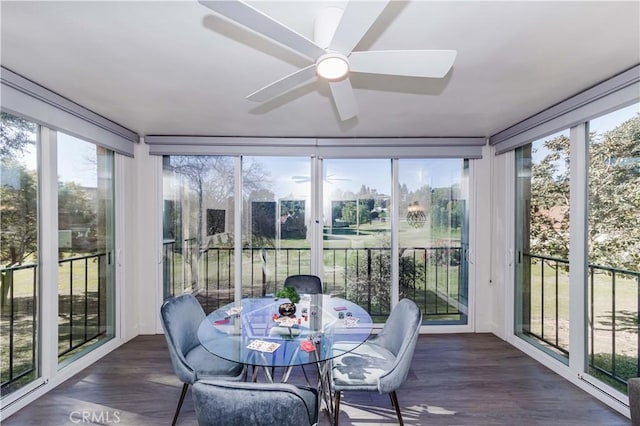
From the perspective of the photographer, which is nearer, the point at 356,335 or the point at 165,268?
the point at 356,335

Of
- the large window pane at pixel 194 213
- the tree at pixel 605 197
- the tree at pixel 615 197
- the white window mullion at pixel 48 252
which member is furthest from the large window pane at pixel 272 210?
the tree at pixel 615 197

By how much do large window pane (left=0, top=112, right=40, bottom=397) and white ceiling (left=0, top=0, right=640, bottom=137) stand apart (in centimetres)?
53

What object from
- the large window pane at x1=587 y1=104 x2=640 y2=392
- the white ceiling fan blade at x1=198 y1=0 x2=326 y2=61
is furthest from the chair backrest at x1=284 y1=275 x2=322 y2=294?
the large window pane at x1=587 y1=104 x2=640 y2=392

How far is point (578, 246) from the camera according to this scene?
8.43ft

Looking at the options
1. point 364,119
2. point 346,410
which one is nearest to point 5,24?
point 364,119

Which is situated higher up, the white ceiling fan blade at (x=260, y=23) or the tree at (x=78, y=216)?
the white ceiling fan blade at (x=260, y=23)

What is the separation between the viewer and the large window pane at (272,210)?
3.78 metres

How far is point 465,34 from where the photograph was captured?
5.33 feet

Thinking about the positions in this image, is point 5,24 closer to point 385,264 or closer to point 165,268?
point 165,268

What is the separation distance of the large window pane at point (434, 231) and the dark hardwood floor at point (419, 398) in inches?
36.1

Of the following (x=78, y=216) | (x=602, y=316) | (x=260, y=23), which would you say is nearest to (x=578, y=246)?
(x=602, y=316)

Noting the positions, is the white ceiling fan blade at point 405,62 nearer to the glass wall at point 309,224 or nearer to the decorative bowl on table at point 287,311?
the decorative bowl on table at point 287,311

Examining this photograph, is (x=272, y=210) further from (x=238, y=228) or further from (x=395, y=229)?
(x=395, y=229)

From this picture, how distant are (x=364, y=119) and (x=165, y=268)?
297 centimetres
